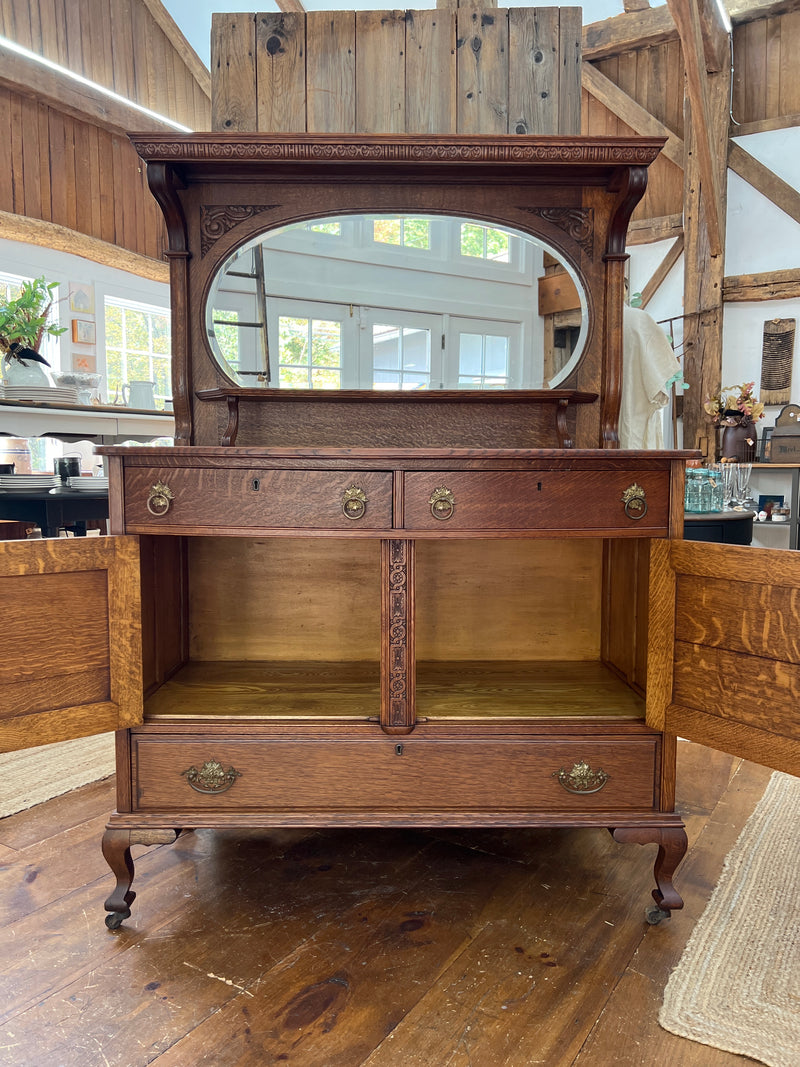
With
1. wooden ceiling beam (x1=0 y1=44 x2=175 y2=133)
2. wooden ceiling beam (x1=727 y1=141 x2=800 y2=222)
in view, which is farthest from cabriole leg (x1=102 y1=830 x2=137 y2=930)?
wooden ceiling beam (x1=727 y1=141 x2=800 y2=222)

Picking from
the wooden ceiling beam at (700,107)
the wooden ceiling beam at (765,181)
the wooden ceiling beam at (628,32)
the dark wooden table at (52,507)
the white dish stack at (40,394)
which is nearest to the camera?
the dark wooden table at (52,507)

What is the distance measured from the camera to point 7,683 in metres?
1.23

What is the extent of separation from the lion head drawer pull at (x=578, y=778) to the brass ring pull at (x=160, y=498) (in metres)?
0.92

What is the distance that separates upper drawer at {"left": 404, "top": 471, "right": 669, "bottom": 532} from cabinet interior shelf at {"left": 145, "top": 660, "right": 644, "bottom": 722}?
39 cm

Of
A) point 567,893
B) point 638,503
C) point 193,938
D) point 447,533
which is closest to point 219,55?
point 447,533

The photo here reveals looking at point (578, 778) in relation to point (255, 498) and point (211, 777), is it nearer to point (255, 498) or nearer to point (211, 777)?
point (211, 777)

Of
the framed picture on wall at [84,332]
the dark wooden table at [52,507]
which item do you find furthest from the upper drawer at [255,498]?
the framed picture on wall at [84,332]

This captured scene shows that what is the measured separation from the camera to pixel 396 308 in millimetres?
1689

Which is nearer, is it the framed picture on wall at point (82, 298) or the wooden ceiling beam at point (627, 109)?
the framed picture on wall at point (82, 298)

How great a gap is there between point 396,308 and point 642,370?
2.06ft

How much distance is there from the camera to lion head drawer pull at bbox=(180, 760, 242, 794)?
4.51ft

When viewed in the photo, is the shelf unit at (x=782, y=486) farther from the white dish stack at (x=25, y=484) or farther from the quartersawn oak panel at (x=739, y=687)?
the white dish stack at (x=25, y=484)

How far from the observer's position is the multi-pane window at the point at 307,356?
166 cm

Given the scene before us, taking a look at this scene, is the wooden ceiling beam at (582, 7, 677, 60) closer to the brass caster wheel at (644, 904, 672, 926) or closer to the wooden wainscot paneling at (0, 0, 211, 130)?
the wooden wainscot paneling at (0, 0, 211, 130)
